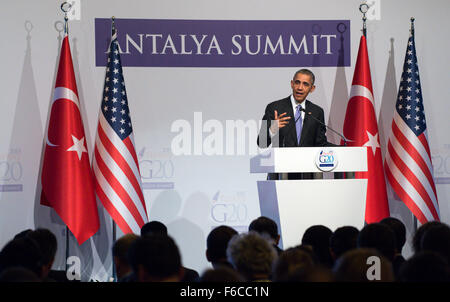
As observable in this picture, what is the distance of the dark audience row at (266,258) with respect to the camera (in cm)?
209

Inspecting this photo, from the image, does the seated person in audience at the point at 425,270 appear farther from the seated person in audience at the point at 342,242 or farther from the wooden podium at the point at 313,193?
the wooden podium at the point at 313,193

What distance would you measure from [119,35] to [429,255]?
5258 millimetres

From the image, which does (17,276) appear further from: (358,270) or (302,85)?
(302,85)

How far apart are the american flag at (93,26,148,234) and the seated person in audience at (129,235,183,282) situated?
11.5 ft

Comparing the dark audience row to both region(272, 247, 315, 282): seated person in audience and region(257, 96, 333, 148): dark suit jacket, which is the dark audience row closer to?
region(272, 247, 315, 282): seated person in audience

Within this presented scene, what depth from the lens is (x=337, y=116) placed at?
22.6 feet

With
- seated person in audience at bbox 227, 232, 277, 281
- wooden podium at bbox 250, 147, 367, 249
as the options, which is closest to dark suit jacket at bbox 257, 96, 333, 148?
wooden podium at bbox 250, 147, 367, 249

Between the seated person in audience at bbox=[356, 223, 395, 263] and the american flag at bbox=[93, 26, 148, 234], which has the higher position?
the american flag at bbox=[93, 26, 148, 234]

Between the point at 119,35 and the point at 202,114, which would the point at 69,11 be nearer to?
the point at 119,35

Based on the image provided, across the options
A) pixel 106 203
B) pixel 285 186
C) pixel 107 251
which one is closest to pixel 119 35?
pixel 106 203

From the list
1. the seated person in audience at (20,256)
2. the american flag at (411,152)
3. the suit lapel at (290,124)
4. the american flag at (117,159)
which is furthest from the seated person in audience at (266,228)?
the american flag at (411,152)

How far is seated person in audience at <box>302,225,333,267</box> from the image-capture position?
3.75 metres

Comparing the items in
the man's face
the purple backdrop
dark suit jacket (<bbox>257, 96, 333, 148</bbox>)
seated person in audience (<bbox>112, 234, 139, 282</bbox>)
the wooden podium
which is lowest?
seated person in audience (<bbox>112, 234, 139, 282</bbox>)

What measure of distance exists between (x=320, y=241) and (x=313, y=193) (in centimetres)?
71
